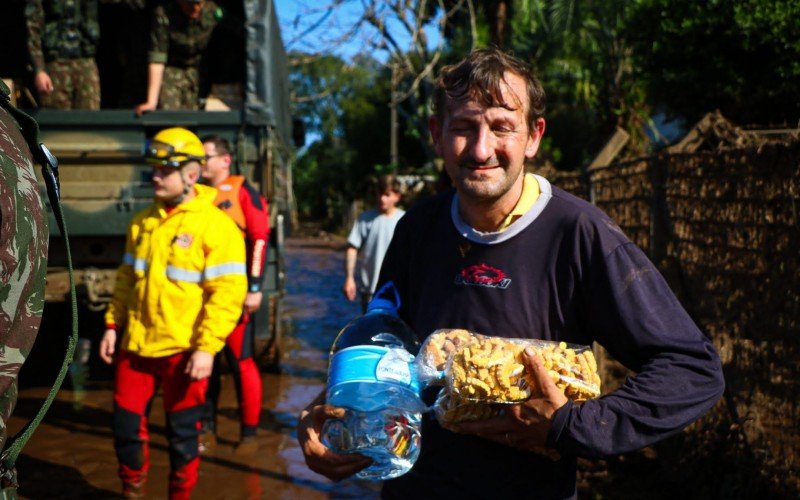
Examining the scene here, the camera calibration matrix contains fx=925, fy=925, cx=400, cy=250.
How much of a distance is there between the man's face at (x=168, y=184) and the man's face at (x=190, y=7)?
285 centimetres

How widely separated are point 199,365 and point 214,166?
1.91 m

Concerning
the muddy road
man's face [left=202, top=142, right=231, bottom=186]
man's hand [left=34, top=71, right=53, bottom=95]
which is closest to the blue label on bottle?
the muddy road

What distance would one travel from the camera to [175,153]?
5.05 meters

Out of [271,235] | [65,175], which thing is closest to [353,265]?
[271,235]

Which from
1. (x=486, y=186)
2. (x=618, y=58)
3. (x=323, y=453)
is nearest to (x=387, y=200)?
(x=486, y=186)

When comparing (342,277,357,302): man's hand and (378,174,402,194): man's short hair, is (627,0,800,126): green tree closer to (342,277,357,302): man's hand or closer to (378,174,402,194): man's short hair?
(378,174,402,194): man's short hair

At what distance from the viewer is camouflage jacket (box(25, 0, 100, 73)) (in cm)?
758

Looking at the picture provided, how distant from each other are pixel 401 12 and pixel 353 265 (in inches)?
236

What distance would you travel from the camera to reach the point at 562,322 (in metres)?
2.32

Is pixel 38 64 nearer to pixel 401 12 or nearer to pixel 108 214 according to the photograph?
pixel 108 214

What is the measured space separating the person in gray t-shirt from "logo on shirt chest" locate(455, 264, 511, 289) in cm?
505

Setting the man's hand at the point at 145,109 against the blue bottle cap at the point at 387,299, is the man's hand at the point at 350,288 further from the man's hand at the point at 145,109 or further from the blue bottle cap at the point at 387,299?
the blue bottle cap at the point at 387,299

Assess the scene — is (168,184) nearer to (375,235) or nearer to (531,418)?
(375,235)

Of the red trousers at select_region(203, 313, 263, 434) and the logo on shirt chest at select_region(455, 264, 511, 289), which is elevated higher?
the logo on shirt chest at select_region(455, 264, 511, 289)
